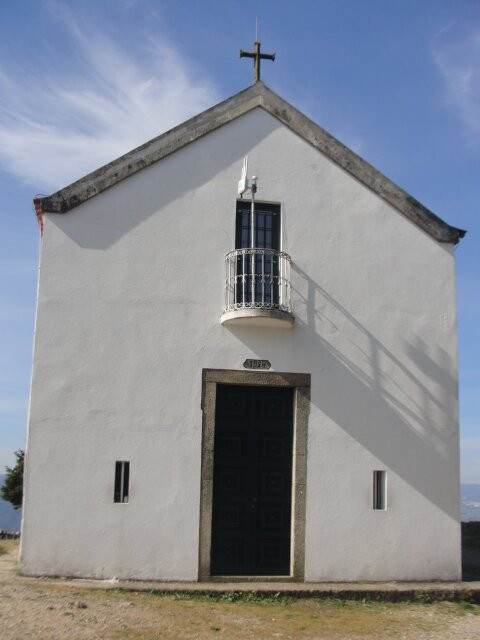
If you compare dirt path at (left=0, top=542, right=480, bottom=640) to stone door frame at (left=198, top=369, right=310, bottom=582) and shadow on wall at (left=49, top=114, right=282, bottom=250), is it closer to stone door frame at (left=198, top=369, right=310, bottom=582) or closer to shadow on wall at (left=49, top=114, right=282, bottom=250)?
stone door frame at (left=198, top=369, right=310, bottom=582)

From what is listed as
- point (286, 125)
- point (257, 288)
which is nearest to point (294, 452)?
point (257, 288)

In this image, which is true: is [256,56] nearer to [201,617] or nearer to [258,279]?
[258,279]

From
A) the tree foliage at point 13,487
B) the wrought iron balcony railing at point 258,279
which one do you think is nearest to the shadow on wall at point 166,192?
the wrought iron balcony railing at point 258,279

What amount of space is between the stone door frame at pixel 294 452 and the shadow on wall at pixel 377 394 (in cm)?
27

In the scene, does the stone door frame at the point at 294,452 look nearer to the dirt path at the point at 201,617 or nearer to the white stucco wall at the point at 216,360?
the white stucco wall at the point at 216,360

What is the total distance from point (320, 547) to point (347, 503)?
79 cm

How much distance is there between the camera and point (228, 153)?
12016mm

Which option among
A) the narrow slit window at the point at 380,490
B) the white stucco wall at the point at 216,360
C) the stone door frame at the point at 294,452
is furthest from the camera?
the narrow slit window at the point at 380,490

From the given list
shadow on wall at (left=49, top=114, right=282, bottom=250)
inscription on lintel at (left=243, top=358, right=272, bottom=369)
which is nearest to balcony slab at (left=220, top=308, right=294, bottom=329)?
inscription on lintel at (left=243, top=358, right=272, bottom=369)

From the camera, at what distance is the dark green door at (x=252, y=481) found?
1123cm

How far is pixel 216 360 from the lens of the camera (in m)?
11.4

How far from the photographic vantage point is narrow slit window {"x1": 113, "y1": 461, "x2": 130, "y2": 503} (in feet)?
35.6

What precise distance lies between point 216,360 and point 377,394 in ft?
8.76

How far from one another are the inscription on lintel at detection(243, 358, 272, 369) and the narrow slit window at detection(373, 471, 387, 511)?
2.42 meters
